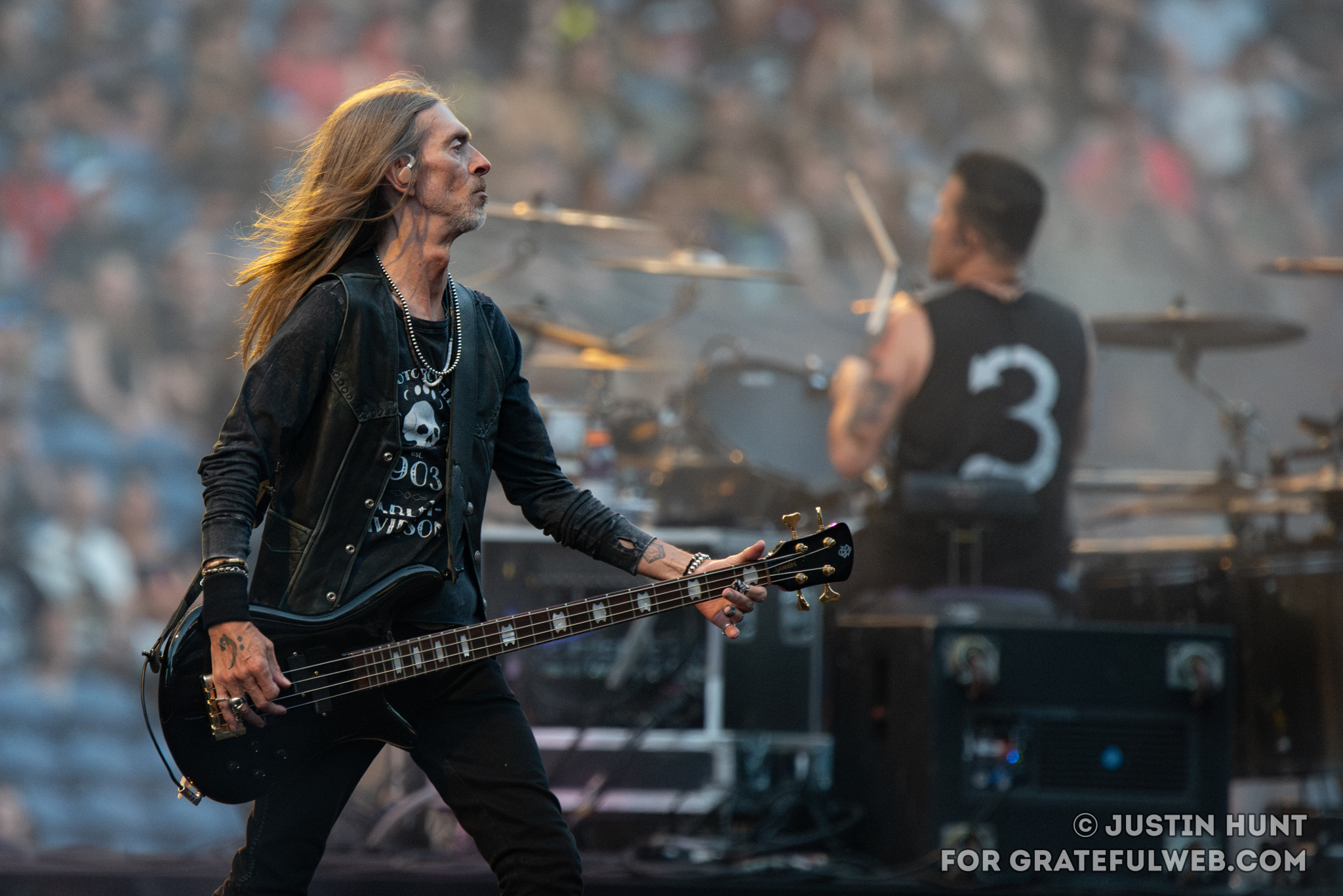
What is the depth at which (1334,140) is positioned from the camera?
5.88 metres

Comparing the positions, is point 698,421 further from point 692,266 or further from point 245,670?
point 245,670

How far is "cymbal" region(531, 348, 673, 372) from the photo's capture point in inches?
217

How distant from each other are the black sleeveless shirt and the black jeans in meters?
3.19

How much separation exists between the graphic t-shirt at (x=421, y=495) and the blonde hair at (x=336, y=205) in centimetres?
25

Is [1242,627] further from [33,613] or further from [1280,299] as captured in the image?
[33,613]

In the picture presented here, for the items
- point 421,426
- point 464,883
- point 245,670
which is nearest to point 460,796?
point 245,670

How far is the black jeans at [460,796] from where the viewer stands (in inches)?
94.7

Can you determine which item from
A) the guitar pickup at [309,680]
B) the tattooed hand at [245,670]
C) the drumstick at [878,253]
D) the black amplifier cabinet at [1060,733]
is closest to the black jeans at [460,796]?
the guitar pickup at [309,680]

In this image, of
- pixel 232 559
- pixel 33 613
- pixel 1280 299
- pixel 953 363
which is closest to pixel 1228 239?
pixel 1280 299

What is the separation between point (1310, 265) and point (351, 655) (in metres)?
5.03

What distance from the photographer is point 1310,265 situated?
5781 millimetres

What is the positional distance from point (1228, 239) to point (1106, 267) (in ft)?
1.90

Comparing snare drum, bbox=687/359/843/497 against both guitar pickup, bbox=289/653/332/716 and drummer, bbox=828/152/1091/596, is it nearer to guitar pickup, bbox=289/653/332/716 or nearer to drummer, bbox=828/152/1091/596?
drummer, bbox=828/152/1091/596

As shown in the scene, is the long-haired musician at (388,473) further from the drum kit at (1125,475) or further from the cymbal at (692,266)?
the cymbal at (692,266)
